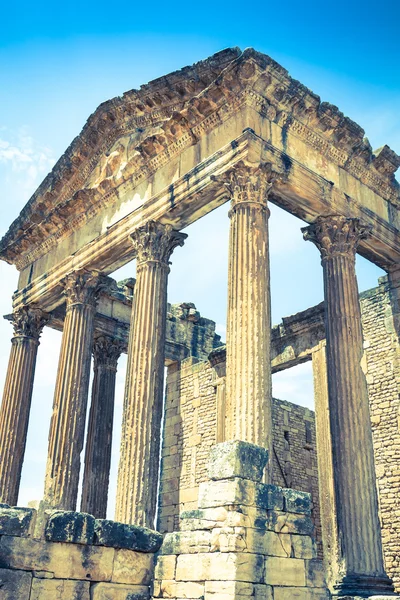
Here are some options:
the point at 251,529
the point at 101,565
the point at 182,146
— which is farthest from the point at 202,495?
the point at 182,146

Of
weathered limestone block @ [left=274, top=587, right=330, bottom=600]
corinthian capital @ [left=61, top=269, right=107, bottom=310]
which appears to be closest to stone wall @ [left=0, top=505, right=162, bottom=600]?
weathered limestone block @ [left=274, top=587, right=330, bottom=600]

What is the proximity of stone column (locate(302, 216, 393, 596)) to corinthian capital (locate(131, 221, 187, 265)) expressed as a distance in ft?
9.61

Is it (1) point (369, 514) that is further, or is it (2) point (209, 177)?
(2) point (209, 177)

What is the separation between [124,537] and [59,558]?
0.82 meters

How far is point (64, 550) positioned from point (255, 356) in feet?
15.8

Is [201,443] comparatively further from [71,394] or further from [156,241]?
[156,241]

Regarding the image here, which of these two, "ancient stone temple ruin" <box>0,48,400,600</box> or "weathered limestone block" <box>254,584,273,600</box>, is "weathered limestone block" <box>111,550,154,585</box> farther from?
"weathered limestone block" <box>254,584,273,600</box>

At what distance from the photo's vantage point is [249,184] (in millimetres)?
11672

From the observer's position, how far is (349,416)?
11.7 metres

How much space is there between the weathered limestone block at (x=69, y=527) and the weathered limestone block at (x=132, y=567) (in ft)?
1.64

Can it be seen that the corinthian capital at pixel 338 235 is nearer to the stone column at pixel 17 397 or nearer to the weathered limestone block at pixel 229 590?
the weathered limestone block at pixel 229 590

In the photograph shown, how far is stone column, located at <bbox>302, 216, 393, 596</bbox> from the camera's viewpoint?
10.7m

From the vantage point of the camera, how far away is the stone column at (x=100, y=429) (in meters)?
17.8

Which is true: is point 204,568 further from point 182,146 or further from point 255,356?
point 182,146
